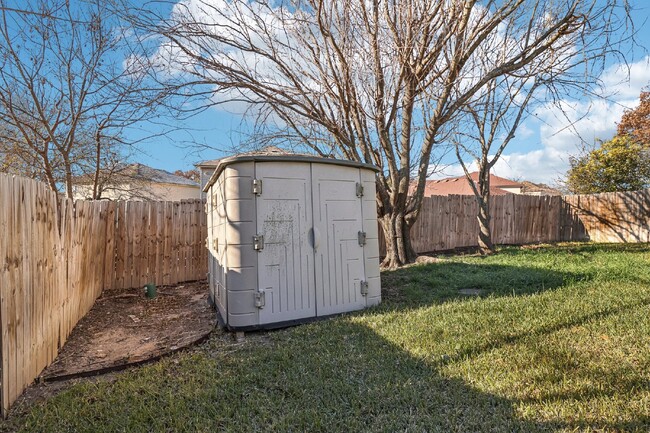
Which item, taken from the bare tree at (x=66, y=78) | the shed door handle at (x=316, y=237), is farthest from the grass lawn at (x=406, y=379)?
the bare tree at (x=66, y=78)

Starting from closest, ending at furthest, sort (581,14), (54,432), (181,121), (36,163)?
(54,432)
(581,14)
(181,121)
(36,163)

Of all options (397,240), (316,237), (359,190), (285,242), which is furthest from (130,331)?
(397,240)

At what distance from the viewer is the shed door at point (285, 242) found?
159 inches

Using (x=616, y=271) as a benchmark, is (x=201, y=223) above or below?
above

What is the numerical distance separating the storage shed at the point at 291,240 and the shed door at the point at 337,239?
0.04ft

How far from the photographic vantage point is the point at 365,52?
664cm

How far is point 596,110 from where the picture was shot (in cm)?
569

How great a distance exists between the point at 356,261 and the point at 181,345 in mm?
2200

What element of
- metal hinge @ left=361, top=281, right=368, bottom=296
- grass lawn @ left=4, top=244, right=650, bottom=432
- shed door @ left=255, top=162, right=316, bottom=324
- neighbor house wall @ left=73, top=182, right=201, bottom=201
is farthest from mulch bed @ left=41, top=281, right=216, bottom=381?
neighbor house wall @ left=73, top=182, right=201, bottom=201

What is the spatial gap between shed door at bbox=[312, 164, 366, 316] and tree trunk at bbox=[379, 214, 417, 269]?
3204mm

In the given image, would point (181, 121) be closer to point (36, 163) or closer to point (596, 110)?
point (36, 163)

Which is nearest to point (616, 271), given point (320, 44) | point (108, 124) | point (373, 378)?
point (373, 378)

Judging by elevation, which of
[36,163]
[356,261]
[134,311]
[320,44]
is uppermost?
[320,44]

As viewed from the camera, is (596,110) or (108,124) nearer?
(596,110)
